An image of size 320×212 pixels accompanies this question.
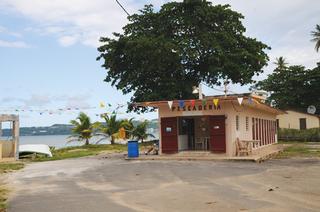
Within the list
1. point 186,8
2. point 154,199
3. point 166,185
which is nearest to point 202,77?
point 186,8

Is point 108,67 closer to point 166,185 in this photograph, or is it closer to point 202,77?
point 202,77

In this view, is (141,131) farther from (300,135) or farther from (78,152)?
(300,135)

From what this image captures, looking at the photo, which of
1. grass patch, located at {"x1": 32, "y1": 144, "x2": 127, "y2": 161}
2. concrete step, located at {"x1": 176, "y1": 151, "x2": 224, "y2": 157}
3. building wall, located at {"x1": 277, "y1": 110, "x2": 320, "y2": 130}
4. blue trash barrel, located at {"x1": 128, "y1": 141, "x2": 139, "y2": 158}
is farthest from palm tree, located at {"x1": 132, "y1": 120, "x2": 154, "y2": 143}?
concrete step, located at {"x1": 176, "y1": 151, "x2": 224, "y2": 157}

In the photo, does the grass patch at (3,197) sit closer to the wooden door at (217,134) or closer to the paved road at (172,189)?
the paved road at (172,189)

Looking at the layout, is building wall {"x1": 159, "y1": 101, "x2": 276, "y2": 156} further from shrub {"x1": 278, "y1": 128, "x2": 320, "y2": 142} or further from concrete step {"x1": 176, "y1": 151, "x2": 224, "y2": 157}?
shrub {"x1": 278, "y1": 128, "x2": 320, "y2": 142}

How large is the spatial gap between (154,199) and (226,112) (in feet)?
43.6

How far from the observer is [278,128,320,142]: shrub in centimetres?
4125

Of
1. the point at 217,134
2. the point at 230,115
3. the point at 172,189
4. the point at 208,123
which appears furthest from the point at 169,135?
the point at 172,189

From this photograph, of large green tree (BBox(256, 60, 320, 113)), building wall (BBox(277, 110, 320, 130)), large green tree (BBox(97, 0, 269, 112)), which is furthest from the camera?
large green tree (BBox(256, 60, 320, 113))

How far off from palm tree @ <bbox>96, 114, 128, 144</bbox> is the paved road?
2273 centimetres

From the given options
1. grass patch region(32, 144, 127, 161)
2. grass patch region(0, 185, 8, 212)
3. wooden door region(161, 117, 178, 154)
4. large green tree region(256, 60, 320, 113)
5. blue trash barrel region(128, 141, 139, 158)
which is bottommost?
grass patch region(0, 185, 8, 212)

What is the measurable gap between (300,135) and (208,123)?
70.3 ft

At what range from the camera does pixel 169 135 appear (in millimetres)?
24250

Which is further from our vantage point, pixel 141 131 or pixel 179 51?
pixel 141 131
